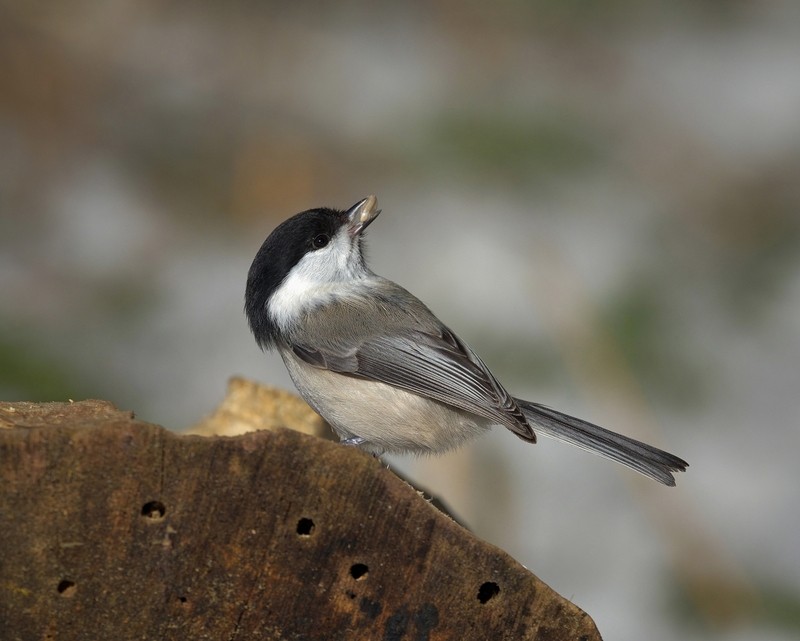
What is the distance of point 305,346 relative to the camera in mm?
2873

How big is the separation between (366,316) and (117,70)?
464 cm

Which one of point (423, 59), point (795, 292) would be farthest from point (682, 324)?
point (423, 59)

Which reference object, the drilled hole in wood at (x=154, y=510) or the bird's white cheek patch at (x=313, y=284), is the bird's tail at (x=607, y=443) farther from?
the drilled hole in wood at (x=154, y=510)

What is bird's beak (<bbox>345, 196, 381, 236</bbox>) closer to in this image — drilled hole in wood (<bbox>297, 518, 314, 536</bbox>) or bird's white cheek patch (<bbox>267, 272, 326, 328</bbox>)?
bird's white cheek patch (<bbox>267, 272, 326, 328</bbox>)

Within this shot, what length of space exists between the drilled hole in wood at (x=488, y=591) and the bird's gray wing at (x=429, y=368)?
34.3 inches

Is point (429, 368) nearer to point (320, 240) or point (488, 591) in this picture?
point (320, 240)

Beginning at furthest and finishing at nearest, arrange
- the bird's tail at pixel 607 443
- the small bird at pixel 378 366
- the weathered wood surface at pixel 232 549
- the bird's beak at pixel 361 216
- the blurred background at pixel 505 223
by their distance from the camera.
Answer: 1. the blurred background at pixel 505 223
2. the bird's beak at pixel 361 216
3. the small bird at pixel 378 366
4. the bird's tail at pixel 607 443
5. the weathered wood surface at pixel 232 549

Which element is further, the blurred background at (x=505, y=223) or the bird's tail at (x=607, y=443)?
the blurred background at (x=505, y=223)

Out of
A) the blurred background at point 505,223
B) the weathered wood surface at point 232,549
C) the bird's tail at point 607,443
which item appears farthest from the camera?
the blurred background at point 505,223

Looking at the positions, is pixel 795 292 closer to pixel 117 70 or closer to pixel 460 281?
pixel 460 281

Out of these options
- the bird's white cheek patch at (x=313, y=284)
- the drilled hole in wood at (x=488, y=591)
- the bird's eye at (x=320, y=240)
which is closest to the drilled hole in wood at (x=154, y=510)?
the drilled hole in wood at (x=488, y=591)

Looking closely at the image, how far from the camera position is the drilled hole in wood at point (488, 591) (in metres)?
1.77

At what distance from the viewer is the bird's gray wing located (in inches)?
106

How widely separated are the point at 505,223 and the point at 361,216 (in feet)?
9.70
